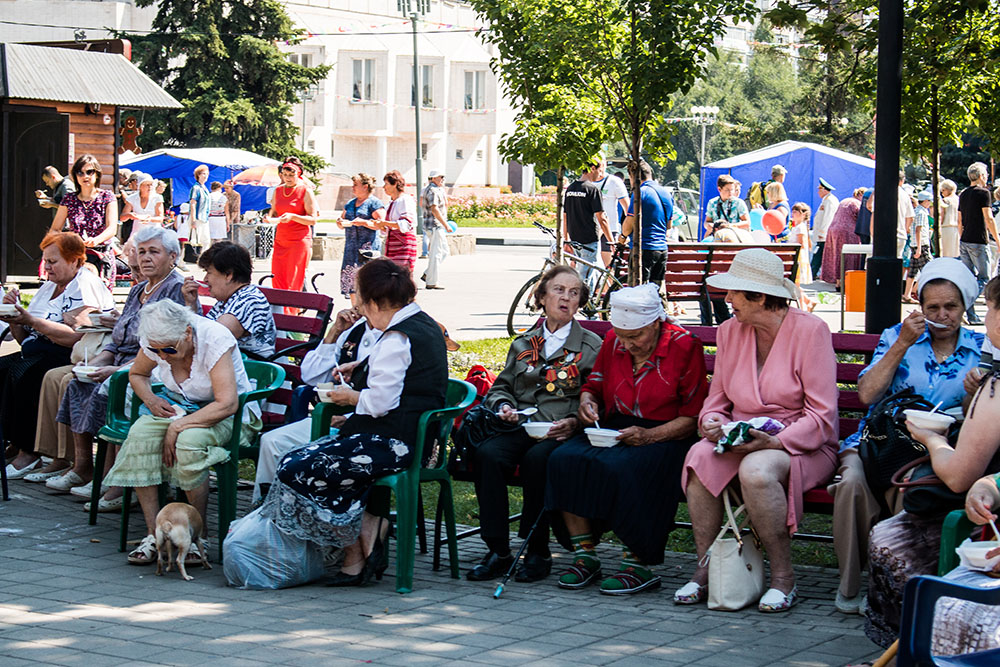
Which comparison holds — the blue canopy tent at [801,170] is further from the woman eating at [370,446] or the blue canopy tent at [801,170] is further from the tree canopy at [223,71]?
the woman eating at [370,446]

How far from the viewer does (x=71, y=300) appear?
7918mm

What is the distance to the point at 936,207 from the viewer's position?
52.1ft

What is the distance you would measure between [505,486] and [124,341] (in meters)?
2.65

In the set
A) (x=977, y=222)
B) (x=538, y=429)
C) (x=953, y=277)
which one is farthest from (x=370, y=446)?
(x=977, y=222)

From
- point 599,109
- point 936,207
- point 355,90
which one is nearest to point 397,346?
point 599,109

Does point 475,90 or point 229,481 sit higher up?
point 475,90

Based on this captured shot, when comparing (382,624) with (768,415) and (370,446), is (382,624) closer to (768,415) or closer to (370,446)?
(370,446)

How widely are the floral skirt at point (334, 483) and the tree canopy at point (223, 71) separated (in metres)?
35.7

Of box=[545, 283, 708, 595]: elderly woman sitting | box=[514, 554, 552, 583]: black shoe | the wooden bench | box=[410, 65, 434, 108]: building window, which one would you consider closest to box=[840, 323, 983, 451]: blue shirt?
box=[545, 283, 708, 595]: elderly woman sitting

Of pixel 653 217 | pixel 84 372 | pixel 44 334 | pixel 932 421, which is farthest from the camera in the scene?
pixel 653 217

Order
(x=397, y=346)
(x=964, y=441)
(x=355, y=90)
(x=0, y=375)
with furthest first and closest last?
(x=355, y=90)
(x=0, y=375)
(x=397, y=346)
(x=964, y=441)

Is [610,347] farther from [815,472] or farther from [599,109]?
[599,109]

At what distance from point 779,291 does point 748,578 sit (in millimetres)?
1208

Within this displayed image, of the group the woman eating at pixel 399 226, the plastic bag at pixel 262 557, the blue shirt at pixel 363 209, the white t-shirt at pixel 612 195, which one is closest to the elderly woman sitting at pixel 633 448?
the plastic bag at pixel 262 557
